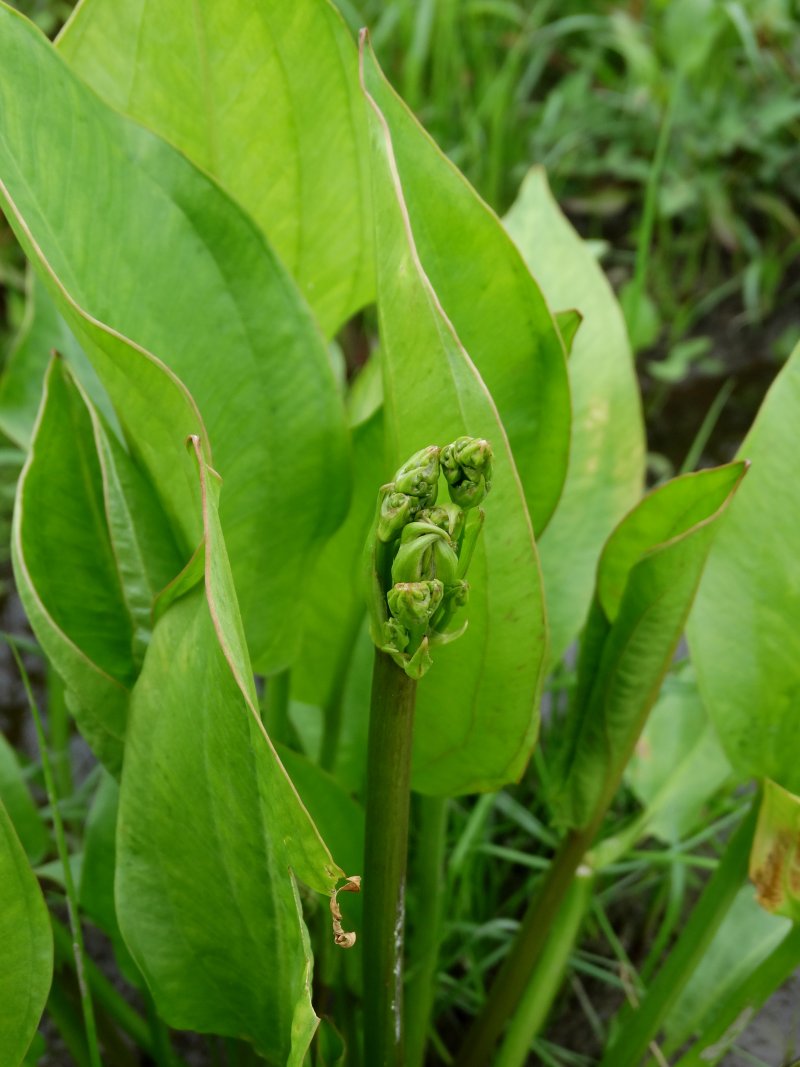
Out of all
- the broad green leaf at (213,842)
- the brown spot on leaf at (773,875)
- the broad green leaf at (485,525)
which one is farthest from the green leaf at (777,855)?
the broad green leaf at (213,842)

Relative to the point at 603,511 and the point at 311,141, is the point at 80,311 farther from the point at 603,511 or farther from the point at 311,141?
the point at 603,511

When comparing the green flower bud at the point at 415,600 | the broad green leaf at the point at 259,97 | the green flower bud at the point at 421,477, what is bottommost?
the green flower bud at the point at 415,600

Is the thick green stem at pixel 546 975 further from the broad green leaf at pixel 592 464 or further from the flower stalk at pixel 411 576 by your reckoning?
the flower stalk at pixel 411 576

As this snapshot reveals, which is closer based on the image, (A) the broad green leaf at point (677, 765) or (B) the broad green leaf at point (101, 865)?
(B) the broad green leaf at point (101, 865)

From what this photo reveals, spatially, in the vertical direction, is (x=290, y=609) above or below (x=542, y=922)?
above

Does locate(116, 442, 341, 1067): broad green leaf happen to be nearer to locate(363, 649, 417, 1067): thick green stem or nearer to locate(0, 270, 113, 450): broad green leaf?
locate(363, 649, 417, 1067): thick green stem

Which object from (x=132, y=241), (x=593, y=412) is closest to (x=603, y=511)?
(x=593, y=412)

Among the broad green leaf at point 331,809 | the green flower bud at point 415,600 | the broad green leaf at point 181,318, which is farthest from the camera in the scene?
the broad green leaf at point 331,809
